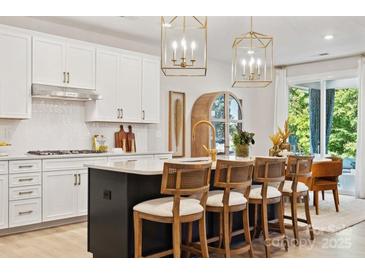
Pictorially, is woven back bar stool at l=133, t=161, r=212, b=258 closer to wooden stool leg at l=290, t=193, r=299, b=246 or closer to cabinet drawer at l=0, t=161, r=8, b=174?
wooden stool leg at l=290, t=193, r=299, b=246

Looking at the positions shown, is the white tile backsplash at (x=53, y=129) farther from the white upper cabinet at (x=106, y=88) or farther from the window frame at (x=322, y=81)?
the window frame at (x=322, y=81)

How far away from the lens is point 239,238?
3980 millimetres

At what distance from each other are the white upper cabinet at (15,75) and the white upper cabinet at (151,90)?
1.86 metres

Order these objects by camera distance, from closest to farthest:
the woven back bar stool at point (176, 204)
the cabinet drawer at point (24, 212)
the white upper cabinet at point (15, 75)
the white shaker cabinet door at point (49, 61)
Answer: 1. the woven back bar stool at point (176, 204)
2. the cabinet drawer at point (24, 212)
3. the white upper cabinet at point (15, 75)
4. the white shaker cabinet door at point (49, 61)

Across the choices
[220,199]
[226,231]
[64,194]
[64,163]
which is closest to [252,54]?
[220,199]

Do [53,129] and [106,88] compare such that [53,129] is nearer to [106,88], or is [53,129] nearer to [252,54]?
[106,88]

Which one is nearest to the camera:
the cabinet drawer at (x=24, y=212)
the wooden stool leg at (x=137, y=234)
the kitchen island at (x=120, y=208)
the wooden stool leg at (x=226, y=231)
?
the wooden stool leg at (x=137, y=234)

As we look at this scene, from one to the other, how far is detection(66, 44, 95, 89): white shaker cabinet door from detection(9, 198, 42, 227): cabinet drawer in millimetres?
1612

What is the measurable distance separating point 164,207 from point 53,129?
302 centimetres

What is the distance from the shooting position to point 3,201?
4.25 m

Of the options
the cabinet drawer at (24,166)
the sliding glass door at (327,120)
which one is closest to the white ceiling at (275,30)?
the sliding glass door at (327,120)

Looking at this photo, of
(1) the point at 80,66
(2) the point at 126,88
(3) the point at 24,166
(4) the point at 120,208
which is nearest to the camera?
(4) the point at 120,208

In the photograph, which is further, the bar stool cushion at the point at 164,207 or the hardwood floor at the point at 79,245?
the hardwood floor at the point at 79,245

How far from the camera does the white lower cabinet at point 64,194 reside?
4625mm
